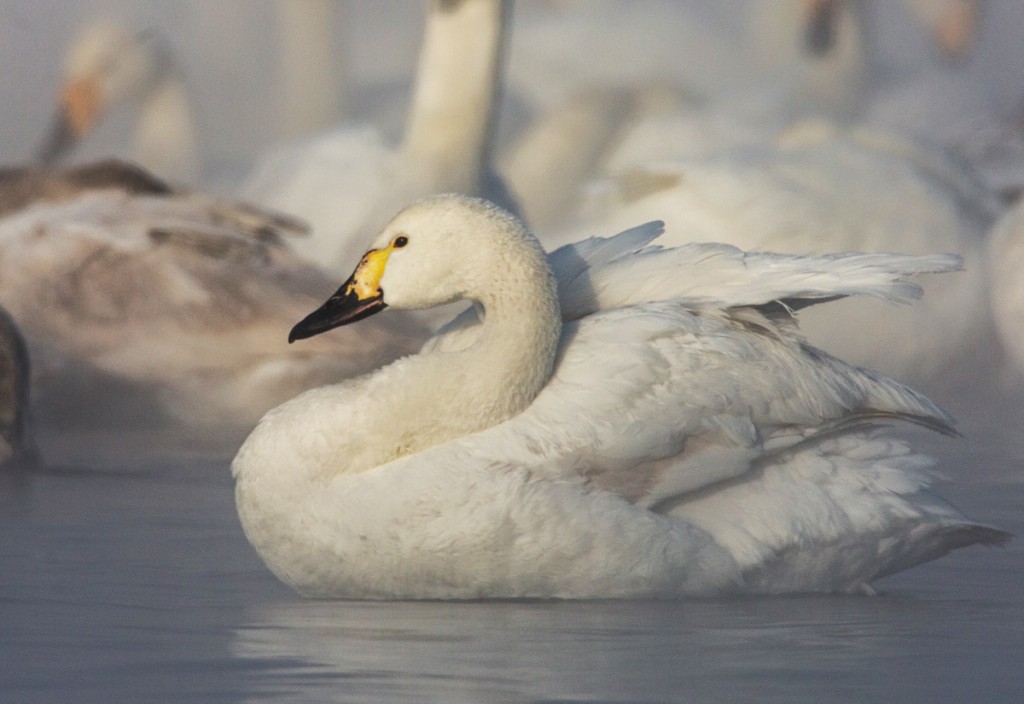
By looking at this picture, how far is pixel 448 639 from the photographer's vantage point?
4.62m

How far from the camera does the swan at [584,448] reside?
500 centimetres

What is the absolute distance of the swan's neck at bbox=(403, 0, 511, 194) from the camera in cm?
1048

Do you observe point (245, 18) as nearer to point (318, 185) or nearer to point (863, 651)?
point (318, 185)

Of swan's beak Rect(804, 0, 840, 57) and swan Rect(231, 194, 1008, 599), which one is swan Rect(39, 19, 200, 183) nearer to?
swan's beak Rect(804, 0, 840, 57)

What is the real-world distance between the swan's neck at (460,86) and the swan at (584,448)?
16.6 feet

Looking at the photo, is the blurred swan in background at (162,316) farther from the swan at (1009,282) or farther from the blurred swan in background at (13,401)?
the swan at (1009,282)

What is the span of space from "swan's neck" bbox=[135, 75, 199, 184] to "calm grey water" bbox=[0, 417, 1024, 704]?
845cm

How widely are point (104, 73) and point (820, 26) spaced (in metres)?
4.38

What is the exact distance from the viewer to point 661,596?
5.14 metres

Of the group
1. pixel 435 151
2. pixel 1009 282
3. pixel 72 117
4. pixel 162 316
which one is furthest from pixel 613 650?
pixel 72 117

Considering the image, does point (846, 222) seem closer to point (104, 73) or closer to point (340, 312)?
point (340, 312)

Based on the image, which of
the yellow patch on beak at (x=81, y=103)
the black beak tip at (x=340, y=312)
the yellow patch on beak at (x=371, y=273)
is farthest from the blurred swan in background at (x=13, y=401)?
the yellow patch on beak at (x=81, y=103)

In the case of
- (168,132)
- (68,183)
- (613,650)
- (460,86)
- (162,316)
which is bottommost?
(613,650)

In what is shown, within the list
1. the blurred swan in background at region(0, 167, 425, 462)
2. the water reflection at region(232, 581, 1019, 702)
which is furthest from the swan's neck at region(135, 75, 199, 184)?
the water reflection at region(232, 581, 1019, 702)
